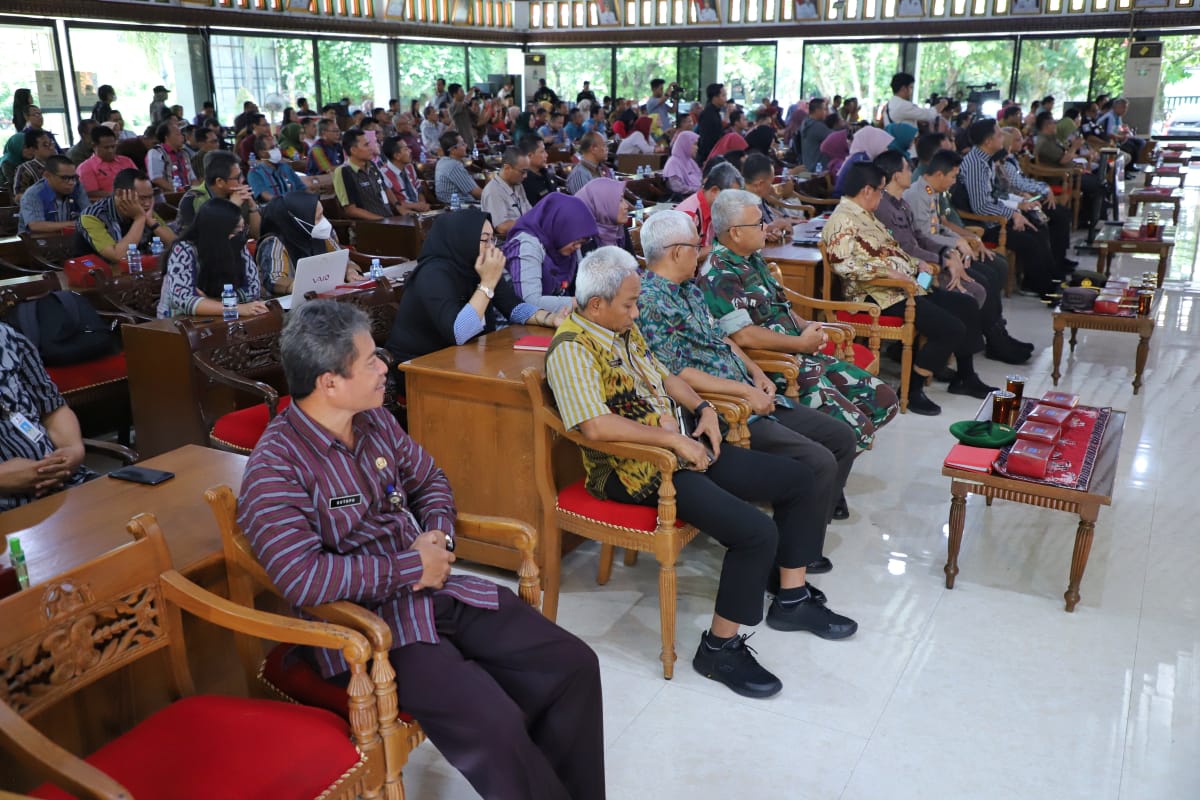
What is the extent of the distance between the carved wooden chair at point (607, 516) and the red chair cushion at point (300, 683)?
99 cm

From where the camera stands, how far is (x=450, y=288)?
348 centimetres

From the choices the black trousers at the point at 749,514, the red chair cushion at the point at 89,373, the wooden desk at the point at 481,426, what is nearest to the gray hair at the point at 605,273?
the wooden desk at the point at 481,426

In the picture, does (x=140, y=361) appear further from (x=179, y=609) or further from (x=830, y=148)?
(x=830, y=148)

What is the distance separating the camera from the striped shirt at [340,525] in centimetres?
187

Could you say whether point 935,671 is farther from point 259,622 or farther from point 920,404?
point 920,404

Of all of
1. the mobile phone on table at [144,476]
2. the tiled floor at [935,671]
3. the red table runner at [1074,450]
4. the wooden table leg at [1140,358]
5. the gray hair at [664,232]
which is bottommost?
the tiled floor at [935,671]

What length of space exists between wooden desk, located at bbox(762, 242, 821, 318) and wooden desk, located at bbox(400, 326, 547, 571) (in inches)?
92.9

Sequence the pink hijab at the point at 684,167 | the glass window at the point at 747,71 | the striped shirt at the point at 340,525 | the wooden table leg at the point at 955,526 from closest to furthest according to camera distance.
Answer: the striped shirt at the point at 340,525 → the wooden table leg at the point at 955,526 → the pink hijab at the point at 684,167 → the glass window at the point at 747,71

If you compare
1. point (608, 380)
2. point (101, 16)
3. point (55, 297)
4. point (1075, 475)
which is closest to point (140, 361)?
point (55, 297)

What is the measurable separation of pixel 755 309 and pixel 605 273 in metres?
1.24

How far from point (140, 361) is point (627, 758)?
2.43m

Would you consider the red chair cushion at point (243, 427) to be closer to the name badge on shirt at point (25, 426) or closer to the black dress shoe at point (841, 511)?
the name badge on shirt at point (25, 426)

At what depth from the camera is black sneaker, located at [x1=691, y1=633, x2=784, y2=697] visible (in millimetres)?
2699

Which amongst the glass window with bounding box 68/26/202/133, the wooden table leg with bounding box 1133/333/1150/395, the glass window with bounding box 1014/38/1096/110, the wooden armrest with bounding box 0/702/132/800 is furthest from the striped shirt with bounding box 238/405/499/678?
the glass window with bounding box 1014/38/1096/110
